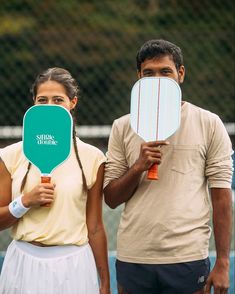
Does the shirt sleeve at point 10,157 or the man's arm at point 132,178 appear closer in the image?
the man's arm at point 132,178

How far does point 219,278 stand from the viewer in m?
4.21

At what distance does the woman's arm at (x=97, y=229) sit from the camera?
4277 mm

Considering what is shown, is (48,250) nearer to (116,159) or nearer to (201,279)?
(116,159)

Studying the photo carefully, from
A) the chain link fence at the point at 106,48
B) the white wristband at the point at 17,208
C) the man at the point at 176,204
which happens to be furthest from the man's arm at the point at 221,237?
the chain link fence at the point at 106,48

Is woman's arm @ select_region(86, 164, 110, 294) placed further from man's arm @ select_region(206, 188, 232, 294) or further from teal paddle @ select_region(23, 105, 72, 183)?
man's arm @ select_region(206, 188, 232, 294)

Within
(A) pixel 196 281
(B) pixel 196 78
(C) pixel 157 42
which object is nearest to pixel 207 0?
(B) pixel 196 78

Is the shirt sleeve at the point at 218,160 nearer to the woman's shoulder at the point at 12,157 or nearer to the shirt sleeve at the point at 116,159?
the shirt sleeve at the point at 116,159

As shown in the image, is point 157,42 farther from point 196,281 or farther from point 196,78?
point 196,78

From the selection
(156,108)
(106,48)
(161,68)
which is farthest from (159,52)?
(106,48)

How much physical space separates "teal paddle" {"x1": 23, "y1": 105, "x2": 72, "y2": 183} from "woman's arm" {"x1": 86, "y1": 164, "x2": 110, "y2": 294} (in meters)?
0.23

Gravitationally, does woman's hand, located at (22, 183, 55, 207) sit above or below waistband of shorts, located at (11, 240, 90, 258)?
above

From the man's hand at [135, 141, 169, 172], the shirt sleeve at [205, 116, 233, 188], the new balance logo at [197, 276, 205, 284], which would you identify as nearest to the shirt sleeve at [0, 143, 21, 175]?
the man's hand at [135, 141, 169, 172]

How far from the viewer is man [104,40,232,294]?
13.9ft

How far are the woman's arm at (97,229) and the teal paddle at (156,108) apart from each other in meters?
0.29
